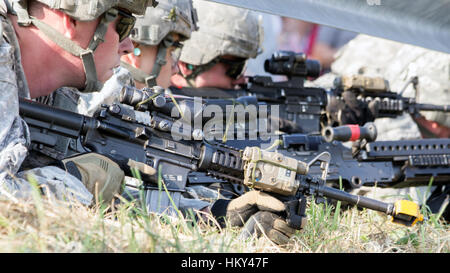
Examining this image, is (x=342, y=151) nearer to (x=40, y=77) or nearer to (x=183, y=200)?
(x=183, y=200)

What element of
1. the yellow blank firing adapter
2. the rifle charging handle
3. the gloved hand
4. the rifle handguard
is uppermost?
the rifle charging handle

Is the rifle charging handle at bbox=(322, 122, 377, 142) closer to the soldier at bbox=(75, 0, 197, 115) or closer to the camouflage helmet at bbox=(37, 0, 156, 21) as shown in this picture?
the soldier at bbox=(75, 0, 197, 115)

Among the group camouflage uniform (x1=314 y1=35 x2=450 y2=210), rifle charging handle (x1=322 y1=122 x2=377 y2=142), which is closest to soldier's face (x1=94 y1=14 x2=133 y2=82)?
rifle charging handle (x1=322 y1=122 x2=377 y2=142)

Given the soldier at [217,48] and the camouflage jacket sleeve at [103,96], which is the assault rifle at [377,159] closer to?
the camouflage jacket sleeve at [103,96]

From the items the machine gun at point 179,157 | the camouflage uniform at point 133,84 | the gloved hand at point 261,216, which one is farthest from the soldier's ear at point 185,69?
the gloved hand at point 261,216

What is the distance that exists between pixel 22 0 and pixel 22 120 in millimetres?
653

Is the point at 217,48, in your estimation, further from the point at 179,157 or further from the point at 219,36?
the point at 179,157

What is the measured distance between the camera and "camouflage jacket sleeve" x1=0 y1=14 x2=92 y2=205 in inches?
88.5

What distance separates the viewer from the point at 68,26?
2.91 metres

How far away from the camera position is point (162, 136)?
3.00 meters

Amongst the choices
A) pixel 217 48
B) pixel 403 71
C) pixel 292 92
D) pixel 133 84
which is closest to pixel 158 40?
pixel 133 84

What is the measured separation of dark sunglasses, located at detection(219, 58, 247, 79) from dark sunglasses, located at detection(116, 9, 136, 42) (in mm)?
2909

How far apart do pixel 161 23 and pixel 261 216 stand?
254 centimetres

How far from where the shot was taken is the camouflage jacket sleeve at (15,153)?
225 centimetres
